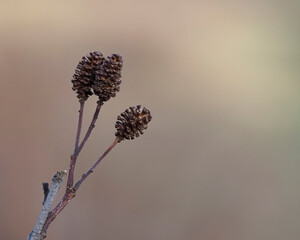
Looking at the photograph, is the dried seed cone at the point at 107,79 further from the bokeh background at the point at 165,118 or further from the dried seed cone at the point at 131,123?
the bokeh background at the point at 165,118

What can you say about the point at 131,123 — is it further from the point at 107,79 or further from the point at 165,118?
the point at 165,118

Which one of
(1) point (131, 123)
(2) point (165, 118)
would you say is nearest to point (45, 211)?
(1) point (131, 123)

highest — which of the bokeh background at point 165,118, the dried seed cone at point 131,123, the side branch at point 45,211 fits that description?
the bokeh background at point 165,118

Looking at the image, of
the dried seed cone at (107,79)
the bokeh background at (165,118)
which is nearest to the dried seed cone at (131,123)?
the dried seed cone at (107,79)

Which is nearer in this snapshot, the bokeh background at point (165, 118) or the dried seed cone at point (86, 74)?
the dried seed cone at point (86, 74)

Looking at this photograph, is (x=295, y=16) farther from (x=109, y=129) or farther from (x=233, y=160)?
(x=109, y=129)

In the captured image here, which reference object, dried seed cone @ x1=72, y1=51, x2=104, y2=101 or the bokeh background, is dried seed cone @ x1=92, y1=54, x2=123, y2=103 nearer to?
dried seed cone @ x1=72, y1=51, x2=104, y2=101

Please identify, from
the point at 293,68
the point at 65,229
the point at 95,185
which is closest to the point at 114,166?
the point at 95,185

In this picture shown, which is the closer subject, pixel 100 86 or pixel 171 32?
pixel 100 86

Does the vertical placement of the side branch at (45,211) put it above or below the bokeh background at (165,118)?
below
